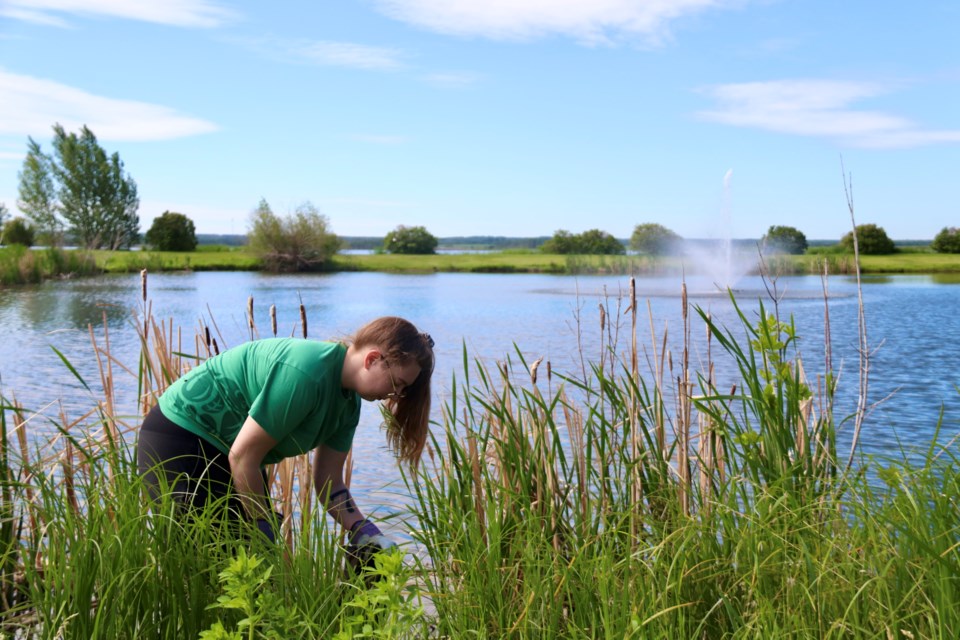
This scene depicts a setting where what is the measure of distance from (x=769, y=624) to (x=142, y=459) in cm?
210

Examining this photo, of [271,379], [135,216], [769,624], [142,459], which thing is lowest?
[769,624]

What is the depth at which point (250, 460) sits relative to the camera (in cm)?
268

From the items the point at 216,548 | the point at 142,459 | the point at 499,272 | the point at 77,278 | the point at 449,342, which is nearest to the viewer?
the point at 216,548

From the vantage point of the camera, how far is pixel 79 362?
13.1 m

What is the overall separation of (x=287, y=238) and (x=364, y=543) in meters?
41.6

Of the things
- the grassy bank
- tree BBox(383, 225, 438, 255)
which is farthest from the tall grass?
tree BBox(383, 225, 438, 255)

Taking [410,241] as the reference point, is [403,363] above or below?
below

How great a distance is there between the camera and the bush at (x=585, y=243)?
58.3m

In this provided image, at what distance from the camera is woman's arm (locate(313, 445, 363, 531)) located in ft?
9.86

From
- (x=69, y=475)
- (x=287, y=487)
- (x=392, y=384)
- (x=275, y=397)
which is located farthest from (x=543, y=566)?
(x=69, y=475)

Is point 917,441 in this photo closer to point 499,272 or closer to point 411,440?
point 411,440

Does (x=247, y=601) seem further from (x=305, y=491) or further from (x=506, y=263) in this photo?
(x=506, y=263)

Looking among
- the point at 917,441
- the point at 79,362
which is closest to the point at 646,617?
the point at 917,441

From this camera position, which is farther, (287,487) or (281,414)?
(287,487)
